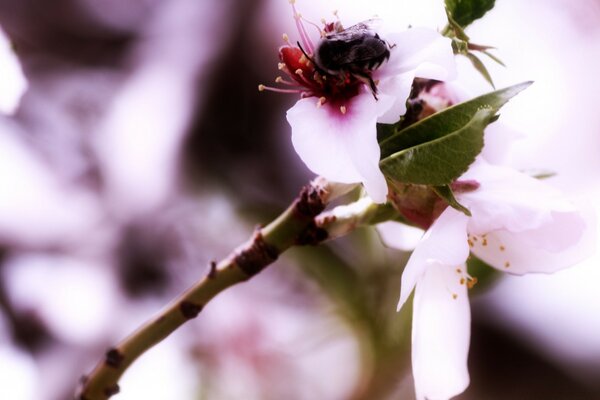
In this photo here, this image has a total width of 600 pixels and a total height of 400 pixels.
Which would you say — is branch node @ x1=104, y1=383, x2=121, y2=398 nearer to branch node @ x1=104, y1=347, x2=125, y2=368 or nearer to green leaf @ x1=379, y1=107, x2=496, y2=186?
branch node @ x1=104, y1=347, x2=125, y2=368

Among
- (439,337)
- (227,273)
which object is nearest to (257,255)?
(227,273)

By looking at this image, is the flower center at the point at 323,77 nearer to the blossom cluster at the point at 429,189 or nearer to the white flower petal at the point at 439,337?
the blossom cluster at the point at 429,189

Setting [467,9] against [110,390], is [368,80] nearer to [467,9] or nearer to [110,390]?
[467,9]

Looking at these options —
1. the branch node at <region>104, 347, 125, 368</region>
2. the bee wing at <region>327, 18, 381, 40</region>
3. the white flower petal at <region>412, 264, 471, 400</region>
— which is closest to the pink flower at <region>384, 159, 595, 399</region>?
the white flower petal at <region>412, 264, 471, 400</region>

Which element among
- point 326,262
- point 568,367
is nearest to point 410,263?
point 326,262

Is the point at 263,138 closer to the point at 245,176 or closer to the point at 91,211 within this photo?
the point at 245,176

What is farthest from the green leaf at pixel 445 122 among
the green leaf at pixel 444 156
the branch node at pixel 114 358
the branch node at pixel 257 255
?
the branch node at pixel 114 358
